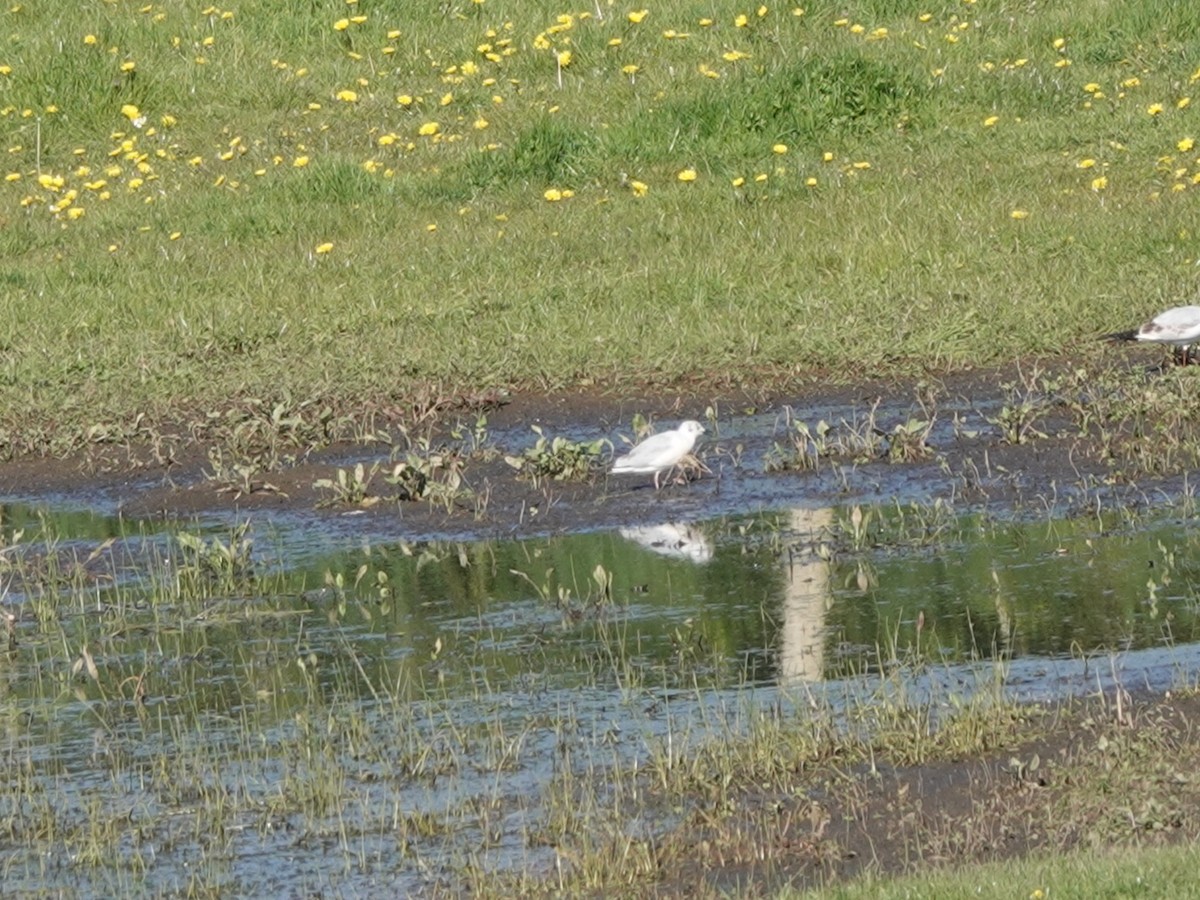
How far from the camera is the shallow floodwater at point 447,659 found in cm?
574

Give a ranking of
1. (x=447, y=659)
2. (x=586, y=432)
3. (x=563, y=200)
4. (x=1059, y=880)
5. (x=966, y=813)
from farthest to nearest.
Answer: (x=563, y=200), (x=586, y=432), (x=447, y=659), (x=966, y=813), (x=1059, y=880)

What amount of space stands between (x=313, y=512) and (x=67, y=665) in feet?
6.16

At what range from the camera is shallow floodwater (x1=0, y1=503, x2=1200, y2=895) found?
18.8ft

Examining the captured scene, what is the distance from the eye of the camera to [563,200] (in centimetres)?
1322

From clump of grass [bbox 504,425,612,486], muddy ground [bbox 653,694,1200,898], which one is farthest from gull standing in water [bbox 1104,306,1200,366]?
muddy ground [bbox 653,694,1200,898]

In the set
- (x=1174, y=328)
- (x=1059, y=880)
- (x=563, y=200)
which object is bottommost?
(x=1059, y=880)

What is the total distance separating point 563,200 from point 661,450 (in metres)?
4.80

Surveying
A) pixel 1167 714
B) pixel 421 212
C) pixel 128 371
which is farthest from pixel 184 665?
pixel 421 212

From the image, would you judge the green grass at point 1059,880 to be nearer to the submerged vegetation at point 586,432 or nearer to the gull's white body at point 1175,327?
the submerged vegetation at point 586,432

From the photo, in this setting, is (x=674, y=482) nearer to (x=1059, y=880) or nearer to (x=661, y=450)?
(x=661, y=450)

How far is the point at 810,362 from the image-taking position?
1058 cm

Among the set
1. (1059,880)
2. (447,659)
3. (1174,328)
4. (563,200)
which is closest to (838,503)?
(1174,328)

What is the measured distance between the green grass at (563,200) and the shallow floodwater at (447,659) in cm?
223

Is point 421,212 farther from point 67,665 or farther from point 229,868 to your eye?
point 229,868
